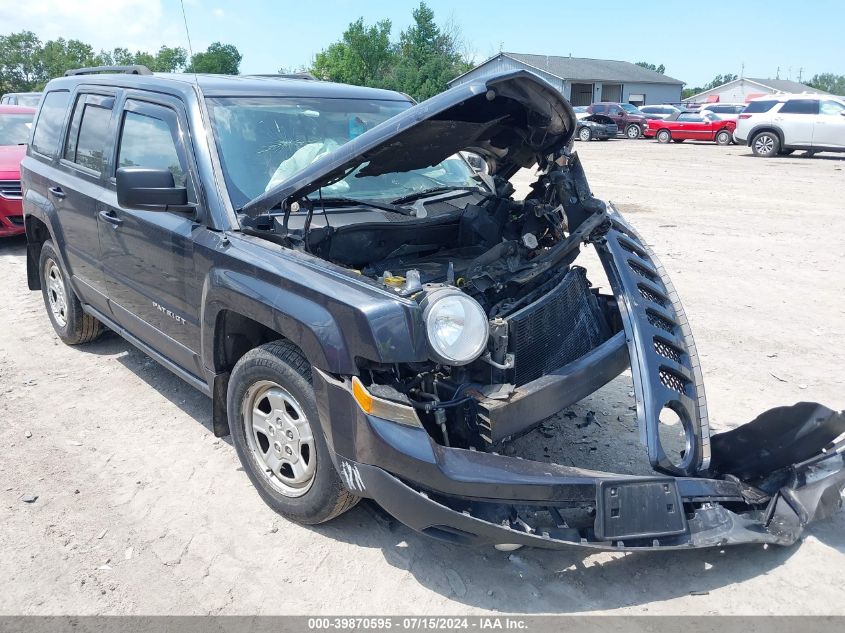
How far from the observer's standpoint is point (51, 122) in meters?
5.25

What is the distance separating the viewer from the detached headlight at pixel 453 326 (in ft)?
8.57

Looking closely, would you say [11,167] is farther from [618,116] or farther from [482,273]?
[618,116]

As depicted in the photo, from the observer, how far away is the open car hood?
9.43 ft

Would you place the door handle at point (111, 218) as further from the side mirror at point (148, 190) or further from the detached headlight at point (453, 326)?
the detached headlight at point (453, 326)

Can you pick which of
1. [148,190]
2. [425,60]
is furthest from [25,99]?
[425,60]

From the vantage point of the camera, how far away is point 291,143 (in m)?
3.88

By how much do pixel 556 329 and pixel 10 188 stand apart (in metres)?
8.43

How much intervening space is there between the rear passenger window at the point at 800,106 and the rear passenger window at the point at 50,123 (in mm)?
21463

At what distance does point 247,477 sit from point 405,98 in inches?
112

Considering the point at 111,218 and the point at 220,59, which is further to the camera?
the point at 220,59

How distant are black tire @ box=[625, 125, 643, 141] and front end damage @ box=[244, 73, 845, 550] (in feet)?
105

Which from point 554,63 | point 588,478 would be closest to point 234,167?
point 588,478

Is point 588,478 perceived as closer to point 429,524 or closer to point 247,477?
point 429,524

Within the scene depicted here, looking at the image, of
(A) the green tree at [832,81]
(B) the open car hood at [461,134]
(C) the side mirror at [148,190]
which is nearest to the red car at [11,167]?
(C) the side mirror at [148,190]
